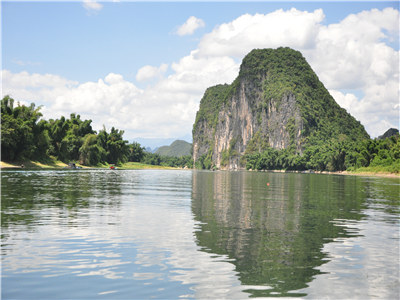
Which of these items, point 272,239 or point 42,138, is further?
point 42,138

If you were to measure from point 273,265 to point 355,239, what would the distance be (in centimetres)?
695

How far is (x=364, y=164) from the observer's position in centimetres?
16962

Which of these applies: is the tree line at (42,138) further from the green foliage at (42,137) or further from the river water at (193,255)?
the river water at (193,255)

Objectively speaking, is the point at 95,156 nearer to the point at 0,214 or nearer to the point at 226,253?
the point at 0,214

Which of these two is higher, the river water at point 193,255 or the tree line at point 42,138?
the tree line at point 42,138

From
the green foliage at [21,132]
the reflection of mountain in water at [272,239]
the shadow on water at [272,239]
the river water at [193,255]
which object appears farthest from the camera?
the green foliage at [21,132]

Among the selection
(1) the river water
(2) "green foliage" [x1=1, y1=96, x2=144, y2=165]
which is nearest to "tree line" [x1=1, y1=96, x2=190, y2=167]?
(2) "green foliage" [x1=1, y1=96, x2=144, y2=165]

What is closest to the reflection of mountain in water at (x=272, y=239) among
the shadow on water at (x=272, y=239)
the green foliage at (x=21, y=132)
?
the shadow on water at (x=272, y=239)

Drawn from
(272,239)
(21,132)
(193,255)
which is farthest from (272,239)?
(21,132)

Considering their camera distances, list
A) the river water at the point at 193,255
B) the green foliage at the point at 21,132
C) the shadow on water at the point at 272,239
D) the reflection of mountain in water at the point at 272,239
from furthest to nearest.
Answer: the green foliage at the point at 21,132 → the reflection of mountain in water at the point at 272,239 → the shadow on water at the point at 272,239 → the river water at the point at 193,255

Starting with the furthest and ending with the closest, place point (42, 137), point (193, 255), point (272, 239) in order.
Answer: point (42, 137), point (272, 239), point (193, 255)

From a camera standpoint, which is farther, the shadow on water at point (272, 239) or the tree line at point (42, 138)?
the tree line at point (42, 138)

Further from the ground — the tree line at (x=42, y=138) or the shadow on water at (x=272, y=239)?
the tree line at (x=42, y=138)

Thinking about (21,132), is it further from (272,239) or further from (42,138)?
(272,239)
